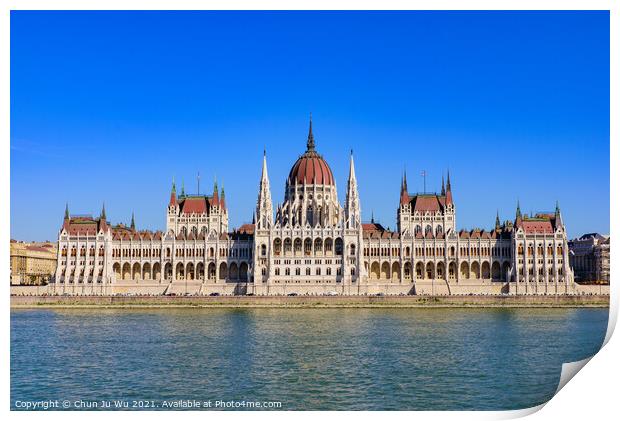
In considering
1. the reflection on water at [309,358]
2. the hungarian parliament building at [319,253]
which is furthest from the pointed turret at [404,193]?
the reflection on water at [309,358]

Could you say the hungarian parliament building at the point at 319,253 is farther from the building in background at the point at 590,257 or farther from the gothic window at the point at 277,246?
the building in background at the point at 590,257

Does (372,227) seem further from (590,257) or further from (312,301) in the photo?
(590,257)

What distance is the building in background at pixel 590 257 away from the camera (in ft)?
357

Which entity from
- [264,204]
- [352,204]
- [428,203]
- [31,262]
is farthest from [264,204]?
[31,262]

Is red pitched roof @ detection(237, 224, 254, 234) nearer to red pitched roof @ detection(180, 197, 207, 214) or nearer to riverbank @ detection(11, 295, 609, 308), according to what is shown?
red pitched roof @ detection(180, 197, 207, 214)

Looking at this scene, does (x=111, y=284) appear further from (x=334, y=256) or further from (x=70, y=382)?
Result: (x=70, y=382)

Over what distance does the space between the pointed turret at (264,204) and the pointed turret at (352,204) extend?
352 inches

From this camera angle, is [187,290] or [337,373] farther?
[187,290]

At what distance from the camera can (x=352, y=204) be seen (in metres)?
101

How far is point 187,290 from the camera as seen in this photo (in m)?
96.2

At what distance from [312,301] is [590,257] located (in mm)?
48294

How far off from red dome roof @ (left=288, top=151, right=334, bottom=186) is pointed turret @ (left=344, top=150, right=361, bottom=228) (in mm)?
3454

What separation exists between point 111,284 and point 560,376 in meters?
69.1
